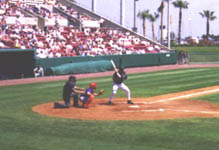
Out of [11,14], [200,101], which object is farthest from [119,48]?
[200,101]

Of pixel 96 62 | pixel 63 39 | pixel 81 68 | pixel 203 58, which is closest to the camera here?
pixel 81 68

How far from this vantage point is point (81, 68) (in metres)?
34.9

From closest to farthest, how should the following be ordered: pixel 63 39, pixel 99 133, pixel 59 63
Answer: pixel 99 133 → pixel 59 63 → pixel 63 39

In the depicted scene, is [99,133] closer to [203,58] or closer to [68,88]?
[68,88]

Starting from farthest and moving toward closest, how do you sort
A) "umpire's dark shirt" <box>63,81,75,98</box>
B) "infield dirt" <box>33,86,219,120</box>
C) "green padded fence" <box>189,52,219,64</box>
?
1. "green padded fence" <box>189,52,219,64</box>
2. "umpire's dark shirt" <box>63,81,75,98</box>
3. "infield dirt" <box>33,86,219,120</box>

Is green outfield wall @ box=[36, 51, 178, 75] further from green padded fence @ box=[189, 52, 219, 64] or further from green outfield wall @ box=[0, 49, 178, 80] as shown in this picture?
green padded fence @ box=[189, 52, 219, 64]

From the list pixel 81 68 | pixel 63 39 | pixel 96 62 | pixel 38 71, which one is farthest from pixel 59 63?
pixel 63 39

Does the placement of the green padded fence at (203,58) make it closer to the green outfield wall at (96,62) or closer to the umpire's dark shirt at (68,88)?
the green outfield wall at (96,62)

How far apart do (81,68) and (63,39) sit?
4.78 m

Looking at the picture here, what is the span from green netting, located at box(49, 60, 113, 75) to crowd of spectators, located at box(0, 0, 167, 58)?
162 centimetres

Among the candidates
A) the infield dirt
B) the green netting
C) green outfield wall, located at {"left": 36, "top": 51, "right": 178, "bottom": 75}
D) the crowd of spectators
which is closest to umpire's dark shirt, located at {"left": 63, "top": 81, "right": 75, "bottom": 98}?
the infield dirt

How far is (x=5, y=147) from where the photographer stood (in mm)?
10406

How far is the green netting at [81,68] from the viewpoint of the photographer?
33059 mm

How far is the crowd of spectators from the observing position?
3428 cm
